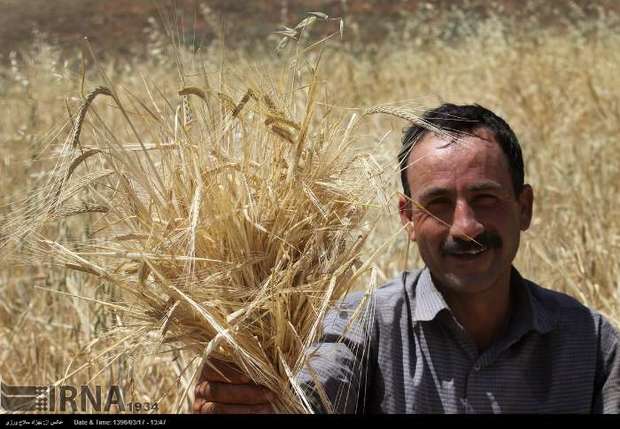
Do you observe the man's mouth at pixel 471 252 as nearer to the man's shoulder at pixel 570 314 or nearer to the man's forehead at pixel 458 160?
the man's forehead at pixel 458 160

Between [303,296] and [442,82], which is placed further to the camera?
[442,82]

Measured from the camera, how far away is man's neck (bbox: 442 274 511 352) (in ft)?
6.64

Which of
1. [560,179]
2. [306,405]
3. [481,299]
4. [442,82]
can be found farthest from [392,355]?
[442,82]

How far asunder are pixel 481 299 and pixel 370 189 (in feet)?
1.52

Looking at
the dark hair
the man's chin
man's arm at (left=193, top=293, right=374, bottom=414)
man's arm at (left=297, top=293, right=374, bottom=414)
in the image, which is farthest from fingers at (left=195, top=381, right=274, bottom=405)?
the dark hair

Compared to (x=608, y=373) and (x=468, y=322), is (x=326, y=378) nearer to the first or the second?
(x=468, y=322)

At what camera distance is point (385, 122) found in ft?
17.5

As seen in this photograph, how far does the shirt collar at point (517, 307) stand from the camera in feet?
6.61

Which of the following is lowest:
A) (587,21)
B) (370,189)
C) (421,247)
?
(421,247)

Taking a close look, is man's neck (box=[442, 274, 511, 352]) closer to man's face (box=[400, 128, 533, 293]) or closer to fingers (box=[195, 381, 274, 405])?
man's face (box=[400, 128, 533, 293])

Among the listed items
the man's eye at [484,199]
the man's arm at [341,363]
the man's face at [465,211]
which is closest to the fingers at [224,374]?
the man's arm at [341,363]

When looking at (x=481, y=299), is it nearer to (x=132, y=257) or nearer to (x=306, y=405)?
(x=306, y=405)

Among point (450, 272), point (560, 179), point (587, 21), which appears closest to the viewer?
point (450, 272)

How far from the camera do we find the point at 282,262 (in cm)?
167
